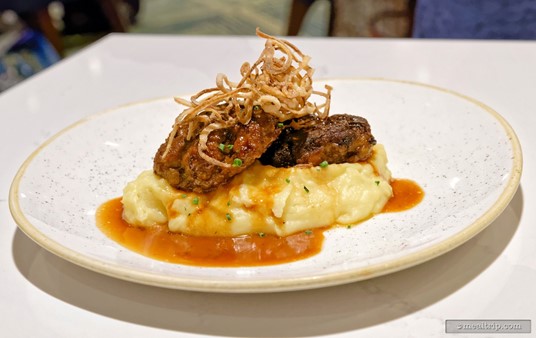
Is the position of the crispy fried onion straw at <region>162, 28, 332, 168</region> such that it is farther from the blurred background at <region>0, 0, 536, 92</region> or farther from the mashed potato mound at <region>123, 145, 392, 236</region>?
the blurred background at <region>0, 0, 536, 92</region>

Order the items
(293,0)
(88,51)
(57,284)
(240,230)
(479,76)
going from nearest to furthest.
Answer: (57,284), (240,230), (479,76), (88,51), (293,0)

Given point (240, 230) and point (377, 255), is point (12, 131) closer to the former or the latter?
point (240, 230)

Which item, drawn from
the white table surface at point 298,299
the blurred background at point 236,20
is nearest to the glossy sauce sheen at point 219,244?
the white table surface at point 298,299

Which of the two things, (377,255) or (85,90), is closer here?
(377,255)

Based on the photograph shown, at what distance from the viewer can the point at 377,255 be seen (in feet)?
6.57

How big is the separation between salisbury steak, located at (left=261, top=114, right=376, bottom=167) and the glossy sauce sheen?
0.28 m

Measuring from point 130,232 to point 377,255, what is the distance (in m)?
1.12

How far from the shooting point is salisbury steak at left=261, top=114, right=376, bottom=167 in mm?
2654

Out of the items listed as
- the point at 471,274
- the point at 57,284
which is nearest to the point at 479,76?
the point at 471,274

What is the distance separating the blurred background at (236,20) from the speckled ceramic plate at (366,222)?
1949 millimetres

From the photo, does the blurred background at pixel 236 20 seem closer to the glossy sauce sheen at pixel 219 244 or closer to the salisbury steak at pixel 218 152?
the glossy sauce sheen at pixel 219 244

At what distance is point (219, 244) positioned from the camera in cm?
242

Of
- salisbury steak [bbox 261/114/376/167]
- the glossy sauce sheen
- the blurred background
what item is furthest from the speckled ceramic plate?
the blurred background

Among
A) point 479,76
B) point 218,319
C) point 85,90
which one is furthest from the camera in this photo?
point 85,90
